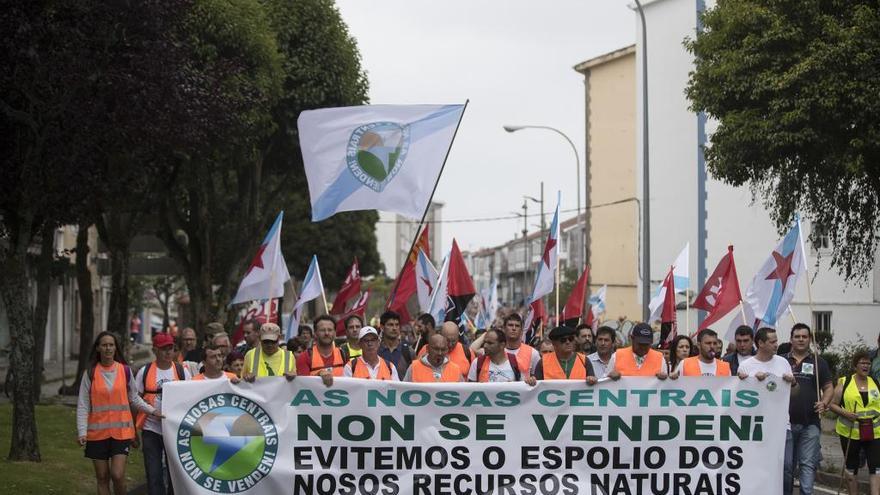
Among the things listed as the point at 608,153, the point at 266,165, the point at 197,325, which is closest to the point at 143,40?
the point at 197,325

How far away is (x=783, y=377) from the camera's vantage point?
998 centimetres

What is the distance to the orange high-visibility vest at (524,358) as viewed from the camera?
1100 centimetres

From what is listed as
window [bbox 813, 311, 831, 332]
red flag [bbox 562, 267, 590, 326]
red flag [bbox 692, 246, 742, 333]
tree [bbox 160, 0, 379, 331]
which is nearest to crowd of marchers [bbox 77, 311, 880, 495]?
red flag [bbox 692, 246, 742, 333]

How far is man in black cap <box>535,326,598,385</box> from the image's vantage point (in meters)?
10.6

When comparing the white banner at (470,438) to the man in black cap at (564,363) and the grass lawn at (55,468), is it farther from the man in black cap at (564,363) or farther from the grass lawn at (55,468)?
the grass lawn at (55,468)

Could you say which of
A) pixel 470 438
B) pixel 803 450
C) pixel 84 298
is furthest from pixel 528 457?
pixel 84 298

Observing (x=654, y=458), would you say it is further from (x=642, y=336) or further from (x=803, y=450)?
(x=803, y=450)

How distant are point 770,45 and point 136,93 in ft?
32.7

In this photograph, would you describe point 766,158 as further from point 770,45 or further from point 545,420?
point 545,420

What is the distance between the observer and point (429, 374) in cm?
1034

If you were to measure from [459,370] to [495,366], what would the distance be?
0.95 feet

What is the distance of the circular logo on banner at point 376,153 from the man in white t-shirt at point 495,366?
1771 mm

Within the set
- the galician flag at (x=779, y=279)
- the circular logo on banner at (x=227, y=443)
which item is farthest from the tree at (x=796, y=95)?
the circular logo on banner at (x=227, y=443)

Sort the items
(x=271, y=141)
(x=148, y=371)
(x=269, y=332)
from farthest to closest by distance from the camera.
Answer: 1. (x=271, y=141)
2. (x=269, y=332)
3. (x=148, y=371)
